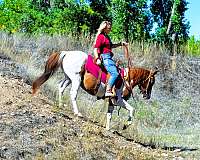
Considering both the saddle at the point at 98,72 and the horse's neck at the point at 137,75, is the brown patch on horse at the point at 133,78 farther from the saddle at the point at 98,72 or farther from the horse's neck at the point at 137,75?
the saddle at the point at 98,72

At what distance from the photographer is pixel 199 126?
2003cm

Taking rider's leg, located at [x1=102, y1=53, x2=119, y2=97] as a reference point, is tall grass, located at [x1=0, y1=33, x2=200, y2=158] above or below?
below

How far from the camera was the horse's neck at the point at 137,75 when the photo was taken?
1434 centimetres

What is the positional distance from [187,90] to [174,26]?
32.7ft

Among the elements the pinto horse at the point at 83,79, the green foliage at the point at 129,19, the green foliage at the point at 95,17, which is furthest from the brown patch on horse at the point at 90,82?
the green foliage at the point at 129,19

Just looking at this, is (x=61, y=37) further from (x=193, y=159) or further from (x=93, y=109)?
(x=193, y=159)

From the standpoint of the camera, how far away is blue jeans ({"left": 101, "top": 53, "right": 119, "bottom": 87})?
13.5 m

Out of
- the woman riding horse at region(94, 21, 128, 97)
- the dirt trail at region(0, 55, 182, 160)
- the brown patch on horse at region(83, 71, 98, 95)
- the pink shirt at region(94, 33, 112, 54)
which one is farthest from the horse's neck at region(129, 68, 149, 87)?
the dirt trail at region(0, 55, 182, 160)

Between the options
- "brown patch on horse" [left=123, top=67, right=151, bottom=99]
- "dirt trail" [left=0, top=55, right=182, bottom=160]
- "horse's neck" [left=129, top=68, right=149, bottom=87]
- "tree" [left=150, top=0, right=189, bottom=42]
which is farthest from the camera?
"tree" [left=150, top=0, right=189, bottom=42]

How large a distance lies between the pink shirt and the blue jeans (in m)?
0.10

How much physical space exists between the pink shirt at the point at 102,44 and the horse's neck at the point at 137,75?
1.13 metres

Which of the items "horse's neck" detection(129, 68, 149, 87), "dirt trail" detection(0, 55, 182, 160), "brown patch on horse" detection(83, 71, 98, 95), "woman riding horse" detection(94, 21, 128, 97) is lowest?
"dirt trail" detection(0, 55, 182, 160)

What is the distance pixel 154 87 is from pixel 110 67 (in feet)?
35.0

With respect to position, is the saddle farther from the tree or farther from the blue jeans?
the tree
